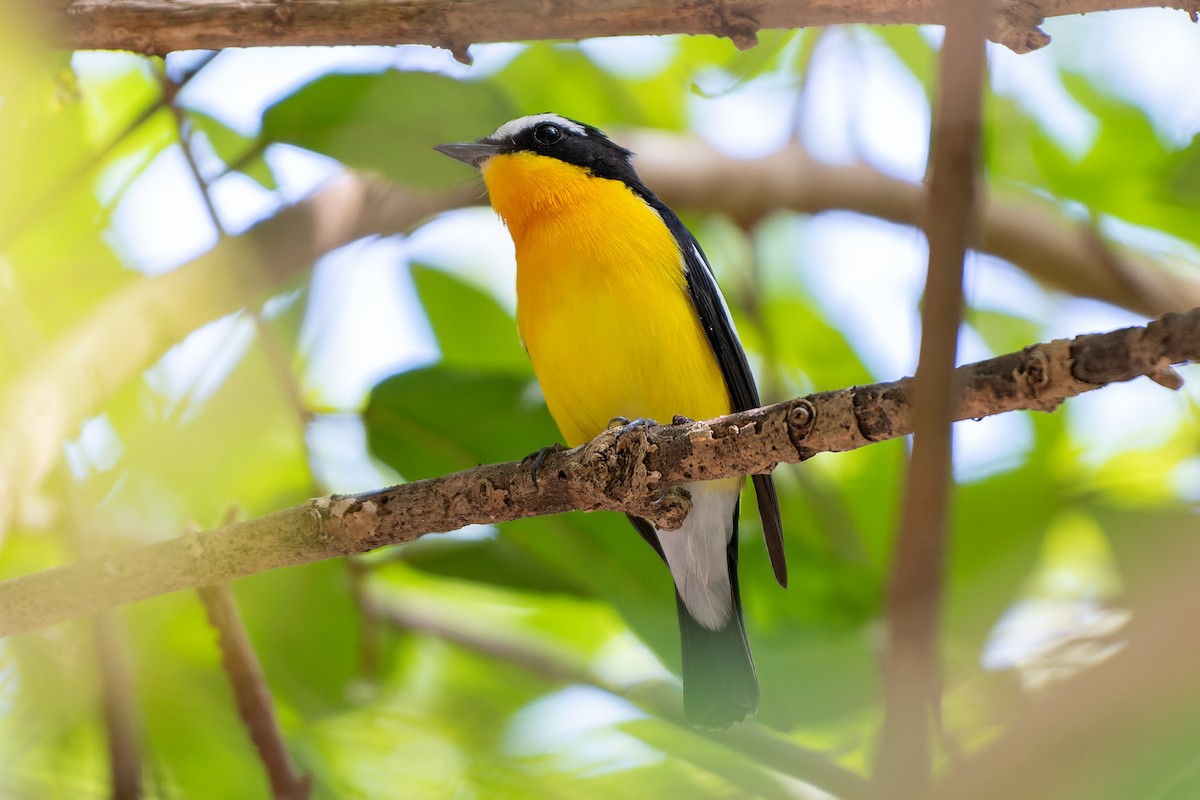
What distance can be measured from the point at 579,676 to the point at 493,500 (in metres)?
1.17

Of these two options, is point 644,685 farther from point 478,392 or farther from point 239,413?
point 239,413

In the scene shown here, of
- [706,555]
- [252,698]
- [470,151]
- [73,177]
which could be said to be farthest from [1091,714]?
[470,151]

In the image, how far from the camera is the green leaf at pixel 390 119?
3312 mm

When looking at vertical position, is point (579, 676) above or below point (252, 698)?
above

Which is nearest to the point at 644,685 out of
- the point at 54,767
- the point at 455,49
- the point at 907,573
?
the point at 54,767

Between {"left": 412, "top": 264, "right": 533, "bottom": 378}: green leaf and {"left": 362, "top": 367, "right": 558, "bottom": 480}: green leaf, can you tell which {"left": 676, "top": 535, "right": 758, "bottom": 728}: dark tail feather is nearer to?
{"left": 362, "top": 367, "right": 558, "bottom": 480}: green leaf

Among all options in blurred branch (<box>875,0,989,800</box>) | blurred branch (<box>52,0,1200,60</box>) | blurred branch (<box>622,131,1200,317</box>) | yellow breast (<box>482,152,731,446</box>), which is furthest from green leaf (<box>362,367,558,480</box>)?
blurred branch (<box>875,0,989,800</box>)

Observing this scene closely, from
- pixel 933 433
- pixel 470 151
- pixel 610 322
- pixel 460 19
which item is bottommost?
pixel 933 433

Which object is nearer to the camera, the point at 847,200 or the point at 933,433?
the point at 933,433

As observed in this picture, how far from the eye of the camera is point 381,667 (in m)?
3.92

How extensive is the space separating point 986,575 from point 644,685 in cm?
107

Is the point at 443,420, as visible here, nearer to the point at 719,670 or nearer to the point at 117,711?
the point at 719,670

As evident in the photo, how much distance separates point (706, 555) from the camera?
3.98m

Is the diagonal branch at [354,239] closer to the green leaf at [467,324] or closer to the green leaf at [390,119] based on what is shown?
the green leaf at [467,324]
